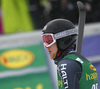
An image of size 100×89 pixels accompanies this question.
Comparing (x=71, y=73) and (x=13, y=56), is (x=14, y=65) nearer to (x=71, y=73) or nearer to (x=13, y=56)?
(x=13, y=56)

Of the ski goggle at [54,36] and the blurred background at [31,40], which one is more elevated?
the ski goggle at [54,36]

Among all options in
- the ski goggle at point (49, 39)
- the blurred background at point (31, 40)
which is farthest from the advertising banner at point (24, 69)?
the ski goggle at point (49, 39)

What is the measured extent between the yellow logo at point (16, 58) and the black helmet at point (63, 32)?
8.49 ft

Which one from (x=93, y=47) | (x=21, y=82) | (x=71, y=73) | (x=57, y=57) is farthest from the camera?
(x=93, y=47)

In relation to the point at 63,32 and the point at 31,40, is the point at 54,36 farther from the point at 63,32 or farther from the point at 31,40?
the point at 31,40

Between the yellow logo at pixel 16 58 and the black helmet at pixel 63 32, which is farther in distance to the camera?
the yellow logo at pixel 16 58

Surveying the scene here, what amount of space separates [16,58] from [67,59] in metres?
2.91

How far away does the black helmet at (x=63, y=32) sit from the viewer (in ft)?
9.93

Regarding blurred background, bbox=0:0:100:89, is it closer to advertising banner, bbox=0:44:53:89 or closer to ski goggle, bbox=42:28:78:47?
advertising banner, bbox=0:44:53:89

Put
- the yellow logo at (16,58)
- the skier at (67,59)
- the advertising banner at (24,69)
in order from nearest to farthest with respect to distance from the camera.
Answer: the skier at (67,59), the advertising banner at (24,69), the yellow logo at (16,58)

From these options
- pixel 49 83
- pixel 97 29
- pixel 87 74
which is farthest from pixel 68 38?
pixel 97 29

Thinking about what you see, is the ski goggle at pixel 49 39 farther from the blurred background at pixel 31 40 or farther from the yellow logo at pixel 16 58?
the yellow logo at pixel 16 58

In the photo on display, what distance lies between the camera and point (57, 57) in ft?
10.1

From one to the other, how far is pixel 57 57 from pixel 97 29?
3400 mm
